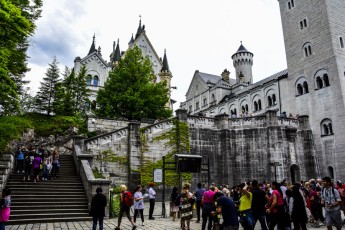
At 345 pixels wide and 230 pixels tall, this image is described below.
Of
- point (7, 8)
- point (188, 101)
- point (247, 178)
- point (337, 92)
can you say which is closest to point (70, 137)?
point (7, 8)

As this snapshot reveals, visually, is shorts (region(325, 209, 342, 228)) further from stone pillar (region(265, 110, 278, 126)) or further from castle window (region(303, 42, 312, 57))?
castle window (region(303, 42, 312, 57))

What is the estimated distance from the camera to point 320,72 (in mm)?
35094

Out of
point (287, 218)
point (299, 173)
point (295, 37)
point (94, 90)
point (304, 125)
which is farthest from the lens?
point (94, 90)

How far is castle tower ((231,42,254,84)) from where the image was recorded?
213ft

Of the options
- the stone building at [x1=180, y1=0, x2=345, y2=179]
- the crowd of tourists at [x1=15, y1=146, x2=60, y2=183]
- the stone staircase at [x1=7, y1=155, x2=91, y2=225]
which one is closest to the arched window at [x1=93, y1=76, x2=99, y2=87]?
the stone building at [x1=180, y1=0, x2=345, y2=179]

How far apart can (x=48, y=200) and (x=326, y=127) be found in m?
31.9

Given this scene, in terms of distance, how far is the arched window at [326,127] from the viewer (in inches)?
1302

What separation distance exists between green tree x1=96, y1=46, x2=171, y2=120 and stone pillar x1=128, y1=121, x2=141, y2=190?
8663 millimetres

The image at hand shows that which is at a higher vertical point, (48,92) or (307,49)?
(307,49)

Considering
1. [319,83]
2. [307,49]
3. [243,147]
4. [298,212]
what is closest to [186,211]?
A: [298,212]

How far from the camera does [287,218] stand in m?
→ 9.14

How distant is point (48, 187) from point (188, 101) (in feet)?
185

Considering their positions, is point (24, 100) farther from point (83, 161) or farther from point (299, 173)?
point (299, 173)

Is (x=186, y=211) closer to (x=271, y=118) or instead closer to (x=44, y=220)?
(x=44, y=220)
